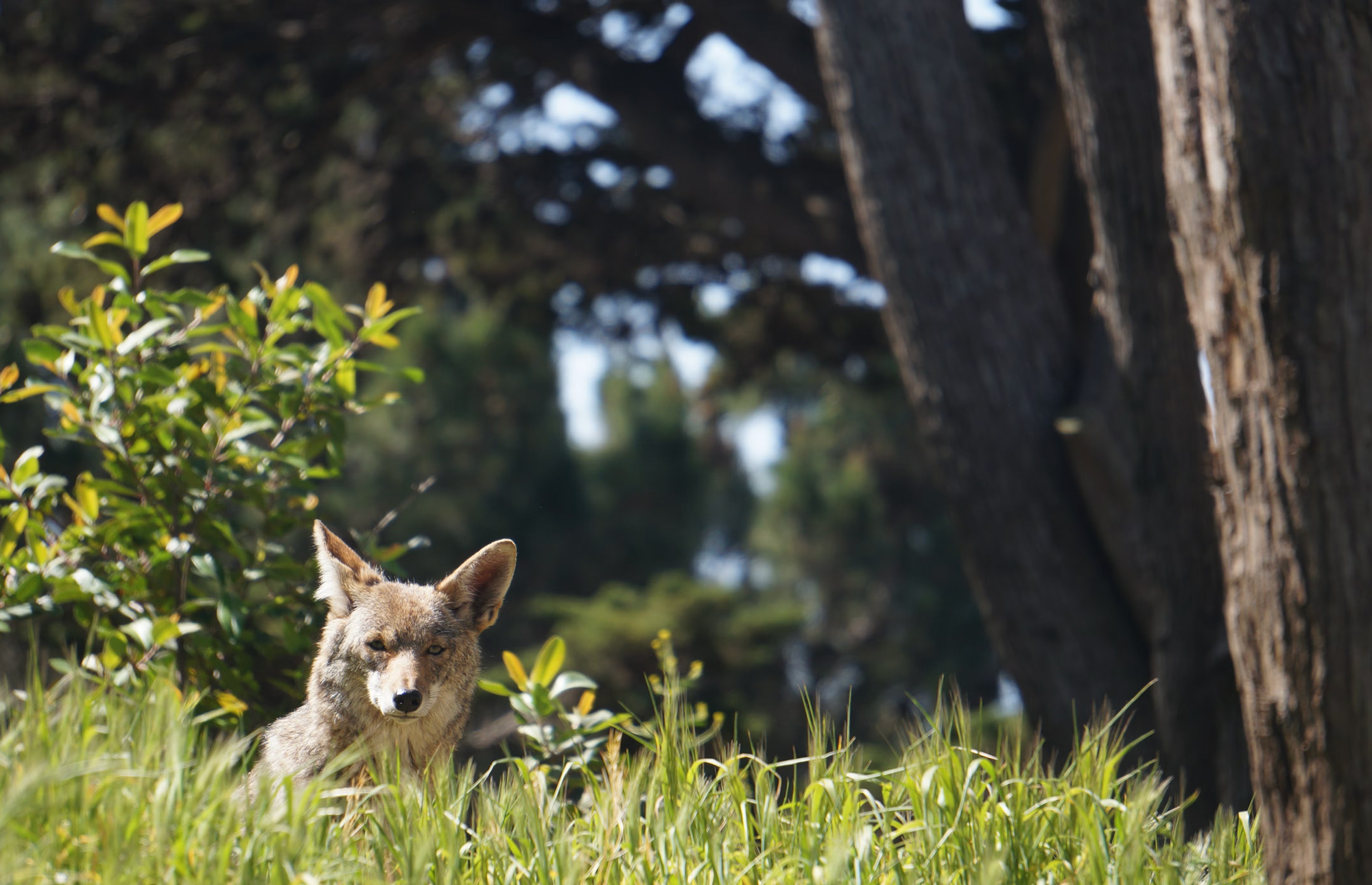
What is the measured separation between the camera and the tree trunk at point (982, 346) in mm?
5453

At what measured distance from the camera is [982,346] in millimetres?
5527

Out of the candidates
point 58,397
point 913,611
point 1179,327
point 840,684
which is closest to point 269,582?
point 58,397

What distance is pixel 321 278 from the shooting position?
15.7 metres

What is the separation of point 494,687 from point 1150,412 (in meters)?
3.27

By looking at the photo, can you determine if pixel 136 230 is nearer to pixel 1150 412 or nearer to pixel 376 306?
pixel 376 306

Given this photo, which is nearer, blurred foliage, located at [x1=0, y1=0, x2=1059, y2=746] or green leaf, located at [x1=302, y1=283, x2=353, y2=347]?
green leaf, located at [x1=302, y1=283, x2=353, y2=347]

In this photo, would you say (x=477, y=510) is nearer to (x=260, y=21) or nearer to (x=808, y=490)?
(x=808, y=490)

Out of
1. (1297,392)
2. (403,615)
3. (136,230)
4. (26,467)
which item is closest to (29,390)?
(26,467)

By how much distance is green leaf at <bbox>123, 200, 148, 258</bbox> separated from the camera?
3826 mm

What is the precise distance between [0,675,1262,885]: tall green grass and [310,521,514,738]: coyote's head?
7.9 inches

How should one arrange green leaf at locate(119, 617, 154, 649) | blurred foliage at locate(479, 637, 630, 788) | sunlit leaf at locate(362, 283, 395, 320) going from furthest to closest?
1. sunlit leaf at locate(362, 283, 395, 320)
2. blurred foliage at locate(479, 637, 630, 788)
3. green leaf at locate(119, 617, 154, 649)

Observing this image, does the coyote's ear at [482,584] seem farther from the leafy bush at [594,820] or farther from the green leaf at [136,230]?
the green leaf at [136,230]

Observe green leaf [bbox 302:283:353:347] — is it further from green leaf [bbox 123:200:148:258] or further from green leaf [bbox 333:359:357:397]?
green leaf [bbox 123:200:148:258]

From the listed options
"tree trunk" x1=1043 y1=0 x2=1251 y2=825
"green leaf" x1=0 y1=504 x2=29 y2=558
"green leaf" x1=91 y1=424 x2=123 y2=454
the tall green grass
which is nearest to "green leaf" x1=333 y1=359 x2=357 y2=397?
"green leaf" x1=91 y1=424 x2=123 y2=454
